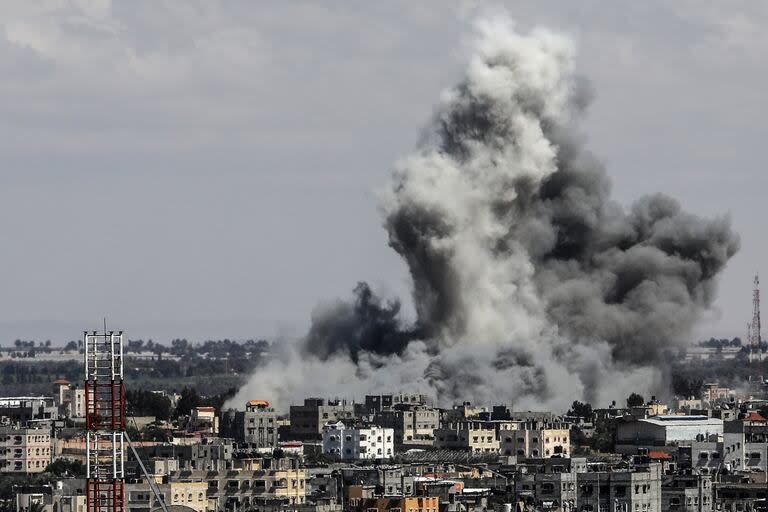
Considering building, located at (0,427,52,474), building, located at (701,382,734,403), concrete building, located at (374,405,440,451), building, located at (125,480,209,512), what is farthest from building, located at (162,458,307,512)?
building, located at (701,382,734,403)

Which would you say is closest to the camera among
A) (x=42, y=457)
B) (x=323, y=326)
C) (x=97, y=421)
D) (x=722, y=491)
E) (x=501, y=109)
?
(x=97, y=421)

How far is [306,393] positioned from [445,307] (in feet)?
28.7

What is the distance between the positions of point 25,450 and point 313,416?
18.5 m

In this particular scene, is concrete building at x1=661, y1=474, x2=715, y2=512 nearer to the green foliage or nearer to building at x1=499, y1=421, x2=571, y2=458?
building at x1=499, y1=421, x2=571, y2=458

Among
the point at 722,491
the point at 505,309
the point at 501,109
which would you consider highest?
the point at 501,109

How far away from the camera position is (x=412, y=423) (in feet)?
383

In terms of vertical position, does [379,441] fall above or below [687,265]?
below

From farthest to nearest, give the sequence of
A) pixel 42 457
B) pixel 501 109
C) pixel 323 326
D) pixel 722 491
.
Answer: pixel 323 326, pixel 501 109, pixel 42 457, pixel 722 491

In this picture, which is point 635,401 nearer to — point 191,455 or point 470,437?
point 470,437

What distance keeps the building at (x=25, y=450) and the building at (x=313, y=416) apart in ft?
52.8

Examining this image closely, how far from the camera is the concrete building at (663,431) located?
104 metres

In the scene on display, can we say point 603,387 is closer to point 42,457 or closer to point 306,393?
point 306,393

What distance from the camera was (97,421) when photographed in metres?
44.9

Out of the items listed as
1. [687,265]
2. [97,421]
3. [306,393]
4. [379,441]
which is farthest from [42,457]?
[97,421]
